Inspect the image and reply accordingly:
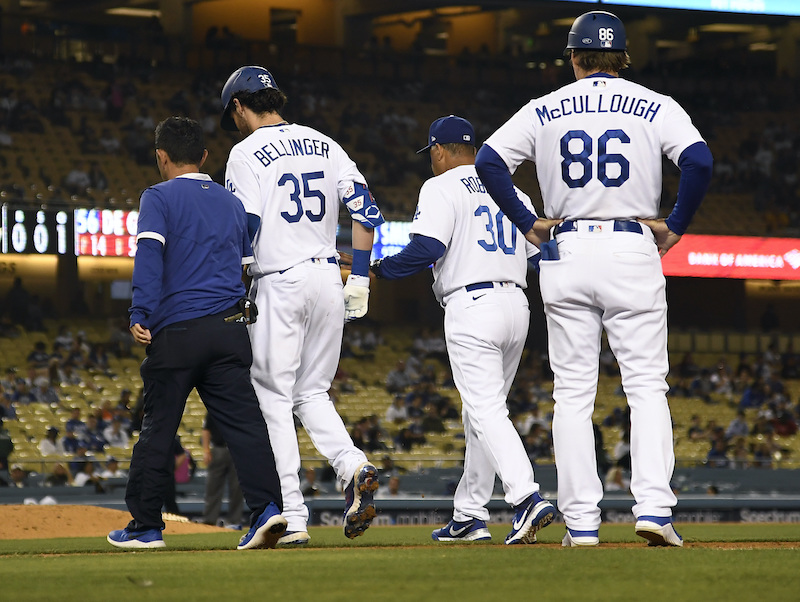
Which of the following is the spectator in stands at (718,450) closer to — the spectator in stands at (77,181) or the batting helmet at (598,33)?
the spectator in stands at (77,181)

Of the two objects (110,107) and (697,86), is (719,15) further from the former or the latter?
(110,107)

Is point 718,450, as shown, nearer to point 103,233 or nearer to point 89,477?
point 89,477

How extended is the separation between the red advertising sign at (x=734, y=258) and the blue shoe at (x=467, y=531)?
20.5m

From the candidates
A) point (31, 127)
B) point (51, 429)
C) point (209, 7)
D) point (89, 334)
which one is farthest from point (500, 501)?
point (209, 7)

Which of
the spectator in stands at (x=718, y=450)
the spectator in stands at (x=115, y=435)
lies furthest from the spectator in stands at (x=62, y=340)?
the spectator in stands at (x=718, y=450)

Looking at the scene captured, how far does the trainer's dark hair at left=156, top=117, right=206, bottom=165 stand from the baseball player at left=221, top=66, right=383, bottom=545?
26cm

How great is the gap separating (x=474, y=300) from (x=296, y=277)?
0.93 m

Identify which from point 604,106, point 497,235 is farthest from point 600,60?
point 497,235

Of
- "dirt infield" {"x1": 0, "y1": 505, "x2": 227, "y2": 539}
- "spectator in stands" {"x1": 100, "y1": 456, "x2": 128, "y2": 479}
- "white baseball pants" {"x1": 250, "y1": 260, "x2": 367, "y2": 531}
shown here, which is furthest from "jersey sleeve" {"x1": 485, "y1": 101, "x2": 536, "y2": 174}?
"spectator in stands" {"x1": 100, "y1": 456, "x2": 128, "y2": 479}

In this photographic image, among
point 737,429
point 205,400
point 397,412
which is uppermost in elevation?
point 205,400

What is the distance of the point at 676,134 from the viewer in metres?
4.99

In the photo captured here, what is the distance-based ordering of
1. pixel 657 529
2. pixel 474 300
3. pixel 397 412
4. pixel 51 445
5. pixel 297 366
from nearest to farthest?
pixel 657 529
pixel 297 366
pixel 474 300
pixel 51 445
pixel 397 412

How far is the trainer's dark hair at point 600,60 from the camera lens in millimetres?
5184

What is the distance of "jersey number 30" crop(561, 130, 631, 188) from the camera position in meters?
4.98
